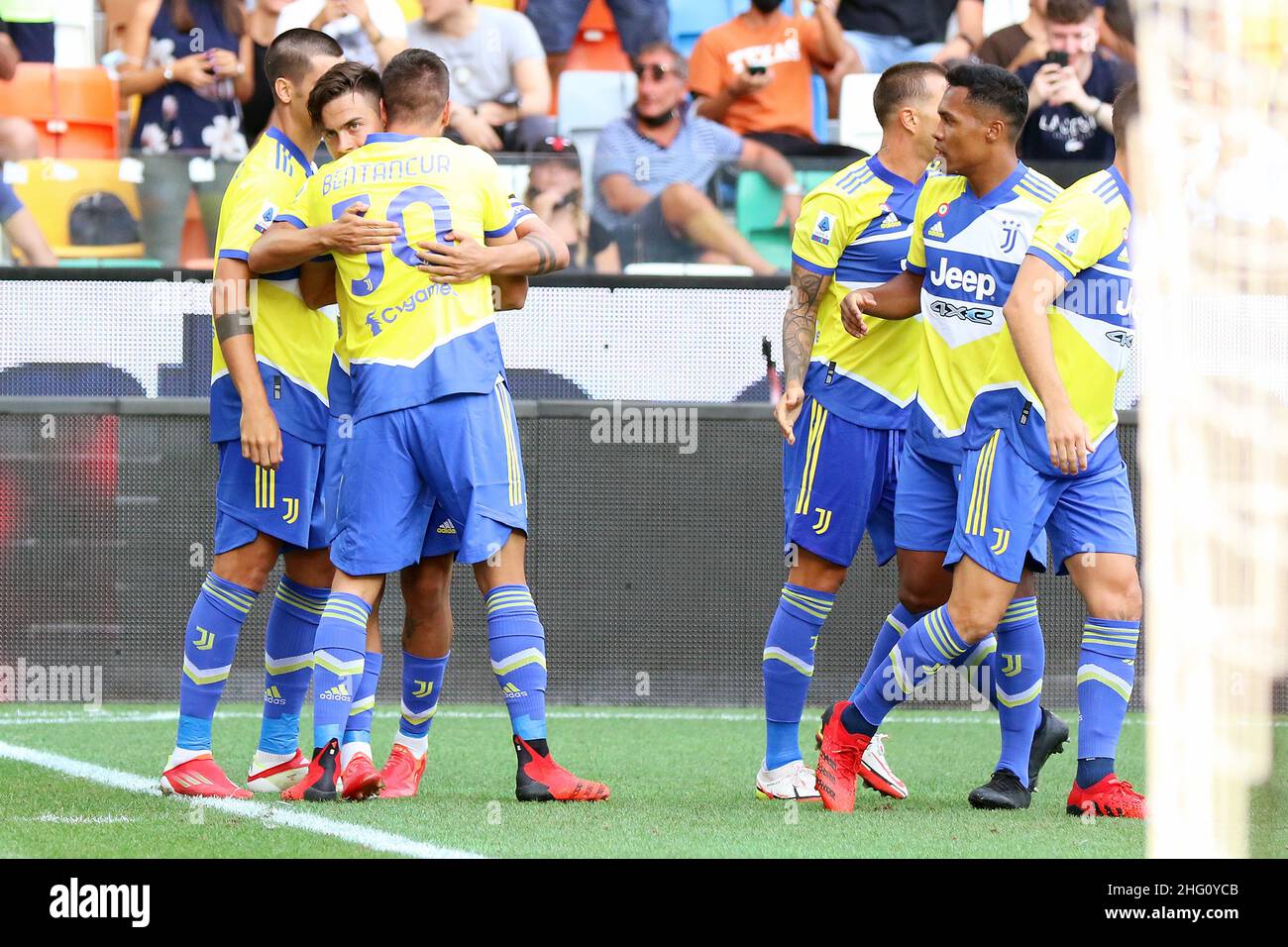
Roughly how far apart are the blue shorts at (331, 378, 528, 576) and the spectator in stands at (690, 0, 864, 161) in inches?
214

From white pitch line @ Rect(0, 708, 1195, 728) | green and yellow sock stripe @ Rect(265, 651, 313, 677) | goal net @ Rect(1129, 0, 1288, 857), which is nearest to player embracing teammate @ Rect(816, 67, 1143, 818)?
green and yellow sock stripe @ Rect(265, 651, 313, 677)

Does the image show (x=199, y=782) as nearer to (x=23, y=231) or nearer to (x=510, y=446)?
(x=510, y=446)

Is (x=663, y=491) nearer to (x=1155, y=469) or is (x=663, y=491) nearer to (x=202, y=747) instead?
(x=202, y=747)

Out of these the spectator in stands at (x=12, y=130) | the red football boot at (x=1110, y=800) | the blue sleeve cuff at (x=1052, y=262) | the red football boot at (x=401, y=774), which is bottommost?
the red football boot at (x=401, y=774)

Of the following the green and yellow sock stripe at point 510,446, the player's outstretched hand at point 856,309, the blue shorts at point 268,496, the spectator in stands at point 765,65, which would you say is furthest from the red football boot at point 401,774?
the spectator in stands at point 765,65

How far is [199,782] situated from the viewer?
16.5 ft

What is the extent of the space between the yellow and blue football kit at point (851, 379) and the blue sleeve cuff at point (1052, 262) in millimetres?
829

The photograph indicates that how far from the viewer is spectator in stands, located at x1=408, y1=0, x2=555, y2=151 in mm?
9938

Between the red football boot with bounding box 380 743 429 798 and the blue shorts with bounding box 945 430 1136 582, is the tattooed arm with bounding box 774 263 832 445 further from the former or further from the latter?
the red football boot with bounding box 380 743 429 798

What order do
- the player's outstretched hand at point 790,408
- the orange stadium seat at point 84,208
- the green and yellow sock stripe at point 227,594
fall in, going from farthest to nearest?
the orange stadium seat at point 84,208 → the player's outstretched hand at point 790,408 → the green and yellow sock stripe at point 227,594

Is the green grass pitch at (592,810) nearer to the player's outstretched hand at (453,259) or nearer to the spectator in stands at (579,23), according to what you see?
the player's outstretched hand at (453,259)

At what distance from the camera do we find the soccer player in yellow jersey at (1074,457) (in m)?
4.63

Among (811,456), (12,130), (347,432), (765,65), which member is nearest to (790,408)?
(811,456)
